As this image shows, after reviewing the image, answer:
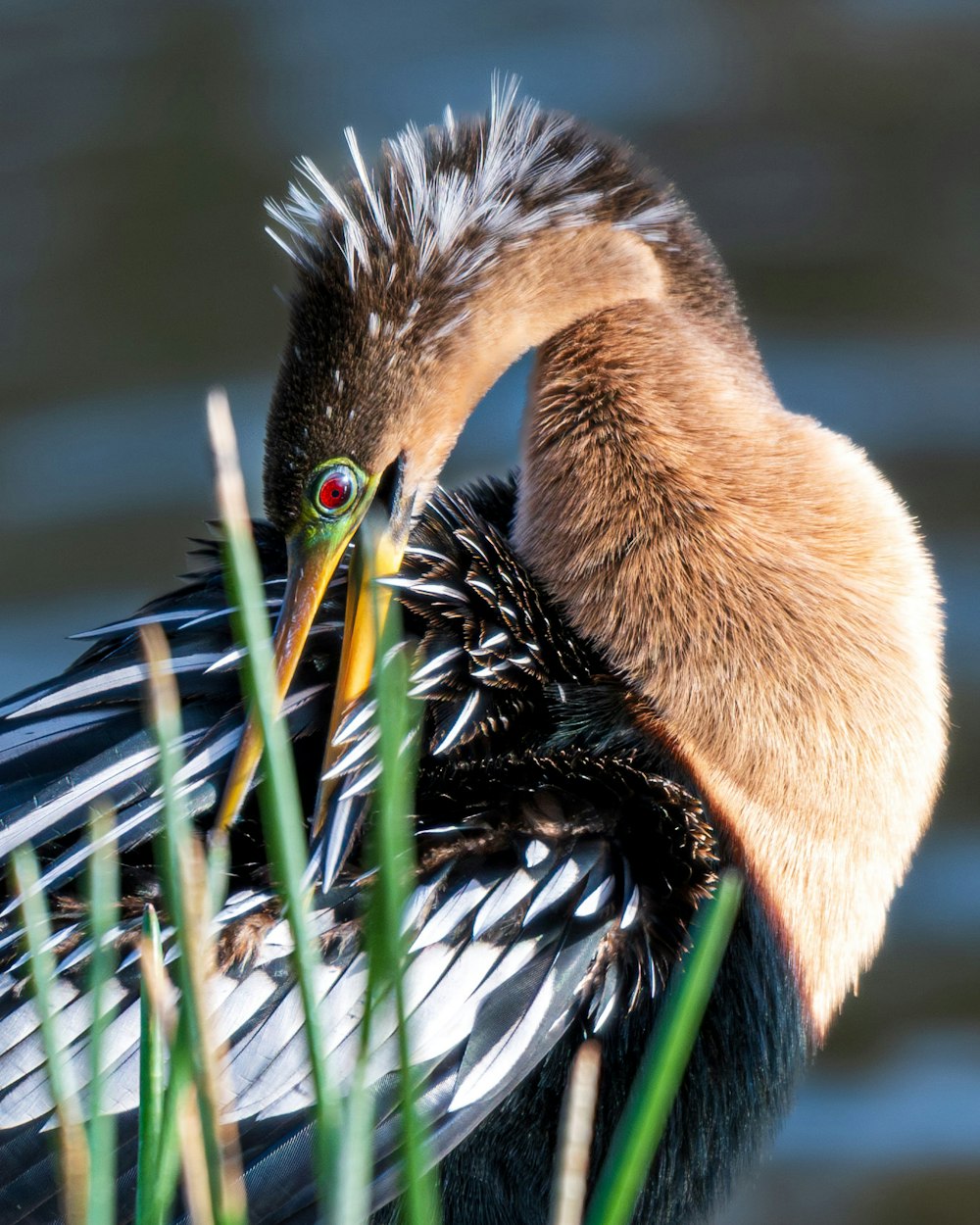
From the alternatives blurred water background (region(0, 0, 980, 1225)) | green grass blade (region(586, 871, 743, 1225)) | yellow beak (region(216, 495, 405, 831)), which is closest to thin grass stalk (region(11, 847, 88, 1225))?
green grass blade (region(586, 871, 743, 1225))

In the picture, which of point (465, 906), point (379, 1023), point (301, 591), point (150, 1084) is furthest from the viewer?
point (301, 591)

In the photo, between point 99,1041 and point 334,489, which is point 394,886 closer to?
point 99,1041

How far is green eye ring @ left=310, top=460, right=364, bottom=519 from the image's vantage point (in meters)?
2.55

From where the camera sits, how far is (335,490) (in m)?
2.56

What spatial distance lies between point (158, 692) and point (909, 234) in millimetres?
5502

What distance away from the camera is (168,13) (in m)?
6.64

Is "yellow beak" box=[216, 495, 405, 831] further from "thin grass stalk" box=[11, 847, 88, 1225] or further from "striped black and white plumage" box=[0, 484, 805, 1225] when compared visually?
"thin grass stalk" box=[11, 847, 88, 1225]

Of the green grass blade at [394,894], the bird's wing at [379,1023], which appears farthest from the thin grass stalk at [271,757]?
the bird's wing at [379,1023]

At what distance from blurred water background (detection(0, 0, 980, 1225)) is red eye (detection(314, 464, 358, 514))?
2.90 metres

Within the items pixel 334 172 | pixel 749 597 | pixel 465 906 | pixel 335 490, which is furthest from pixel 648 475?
pixel 334 172

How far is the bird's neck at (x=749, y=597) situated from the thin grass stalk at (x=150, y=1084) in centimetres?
142

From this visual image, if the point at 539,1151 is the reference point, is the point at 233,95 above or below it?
above

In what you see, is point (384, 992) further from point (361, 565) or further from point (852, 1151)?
point (852, 1151)

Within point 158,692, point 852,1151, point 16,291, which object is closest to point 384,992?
point 158,692
